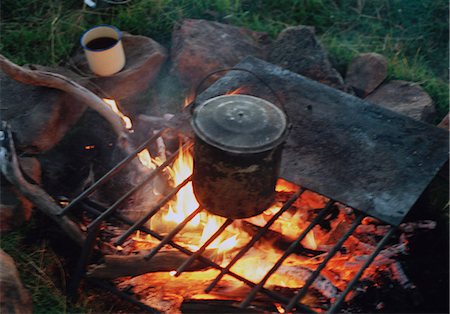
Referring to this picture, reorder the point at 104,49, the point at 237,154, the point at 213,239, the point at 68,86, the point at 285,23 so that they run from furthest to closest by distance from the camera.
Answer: the point at 285,23
the point at 104,49
the point at 68,86
the point at 213,239
the point at 237,154

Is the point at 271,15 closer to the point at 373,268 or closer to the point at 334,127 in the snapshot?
the point at 334,127

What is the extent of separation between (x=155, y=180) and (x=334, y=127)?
121 centimetres

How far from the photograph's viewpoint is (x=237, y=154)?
8.81ft

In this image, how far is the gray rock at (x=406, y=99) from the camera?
425 cm

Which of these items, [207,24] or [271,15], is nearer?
[207,24]

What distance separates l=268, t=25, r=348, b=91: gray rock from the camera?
430 cm

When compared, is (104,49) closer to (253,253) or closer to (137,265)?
(137,265)

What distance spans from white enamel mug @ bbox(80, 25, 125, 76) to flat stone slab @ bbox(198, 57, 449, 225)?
3.64 ft

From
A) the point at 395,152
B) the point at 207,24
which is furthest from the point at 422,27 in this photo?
the point at 395,152

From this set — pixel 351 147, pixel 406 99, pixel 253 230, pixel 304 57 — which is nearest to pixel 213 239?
pixel 253 230

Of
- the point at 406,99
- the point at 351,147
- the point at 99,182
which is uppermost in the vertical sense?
the point at 351,147

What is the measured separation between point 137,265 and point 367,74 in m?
2.49

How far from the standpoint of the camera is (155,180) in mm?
3746

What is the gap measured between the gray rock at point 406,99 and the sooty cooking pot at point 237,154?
172 centimetres
